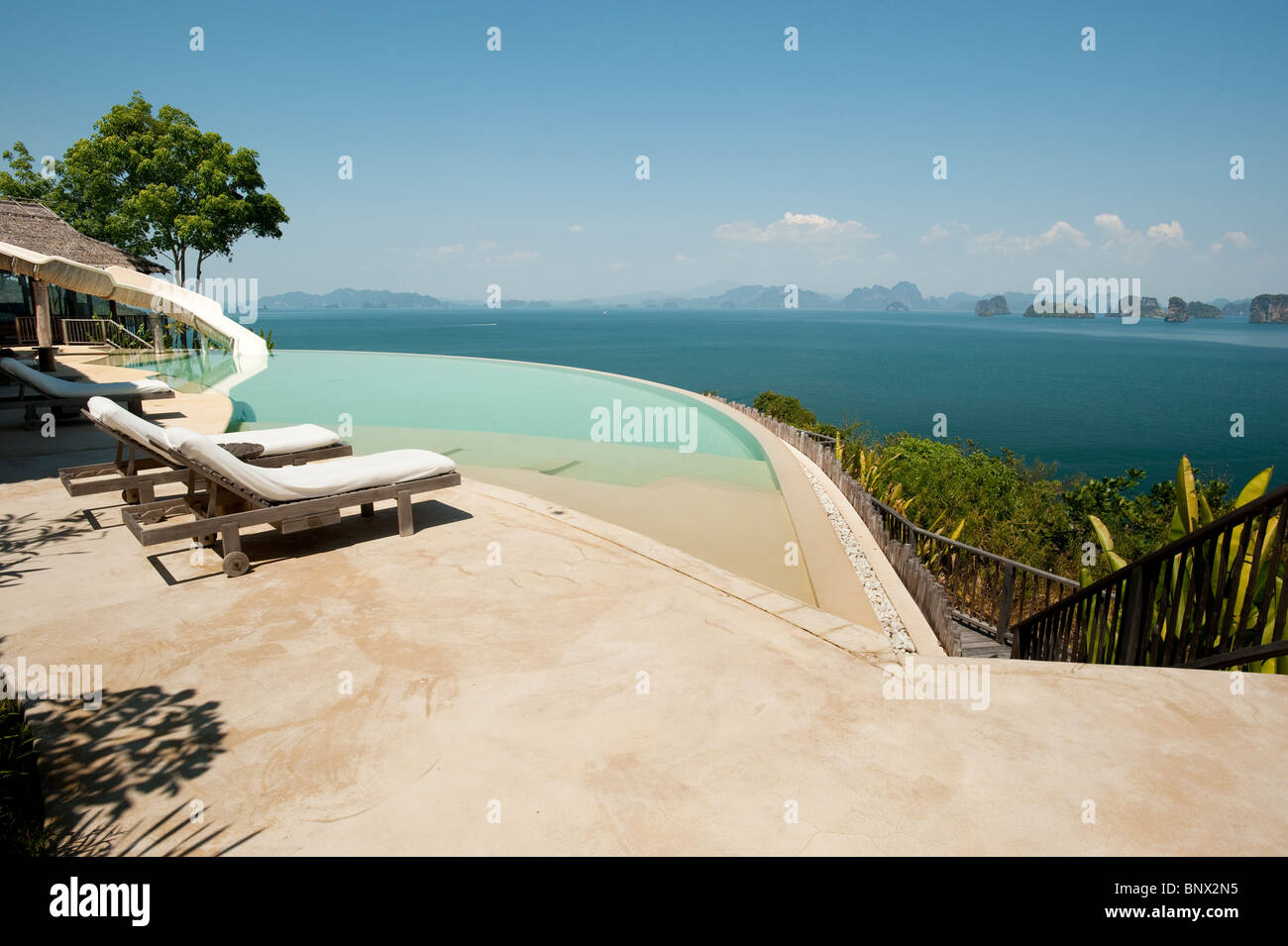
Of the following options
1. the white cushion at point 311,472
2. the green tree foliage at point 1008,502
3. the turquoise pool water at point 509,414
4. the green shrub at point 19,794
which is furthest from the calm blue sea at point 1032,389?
the green shrub at point 19,794

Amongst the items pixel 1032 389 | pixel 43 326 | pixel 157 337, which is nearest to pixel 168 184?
pixel 157 337

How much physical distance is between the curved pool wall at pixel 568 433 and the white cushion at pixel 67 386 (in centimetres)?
160

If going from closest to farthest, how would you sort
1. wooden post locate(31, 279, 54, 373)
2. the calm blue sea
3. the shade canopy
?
the shade canopy, wooden post locate(31, 279, 54, 373), the calm blue sea

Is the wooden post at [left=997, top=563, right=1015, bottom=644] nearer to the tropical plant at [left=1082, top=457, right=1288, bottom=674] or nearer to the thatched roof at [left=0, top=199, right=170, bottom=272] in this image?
the tropical plant at [left=1082, top=457, right=1288, bottom=674]

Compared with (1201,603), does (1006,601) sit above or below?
below

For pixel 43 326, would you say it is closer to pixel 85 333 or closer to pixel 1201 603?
pixel 85 333

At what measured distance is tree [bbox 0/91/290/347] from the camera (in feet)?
98.2

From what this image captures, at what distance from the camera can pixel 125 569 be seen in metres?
5.00

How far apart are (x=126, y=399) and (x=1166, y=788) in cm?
1215

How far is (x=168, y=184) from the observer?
30.8 metres

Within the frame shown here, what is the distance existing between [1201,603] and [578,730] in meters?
3.03

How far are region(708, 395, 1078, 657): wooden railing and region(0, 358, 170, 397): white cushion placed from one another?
9.91 meters

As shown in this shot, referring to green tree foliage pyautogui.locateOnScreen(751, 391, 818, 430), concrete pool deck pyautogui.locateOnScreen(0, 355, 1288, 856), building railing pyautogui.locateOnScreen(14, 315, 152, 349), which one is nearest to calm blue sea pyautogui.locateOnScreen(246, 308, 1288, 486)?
green tree foliage pyautogui.locateOnScreen(751, 391, 818, 430)

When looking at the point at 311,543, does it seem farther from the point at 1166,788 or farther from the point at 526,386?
the point at 526,386
